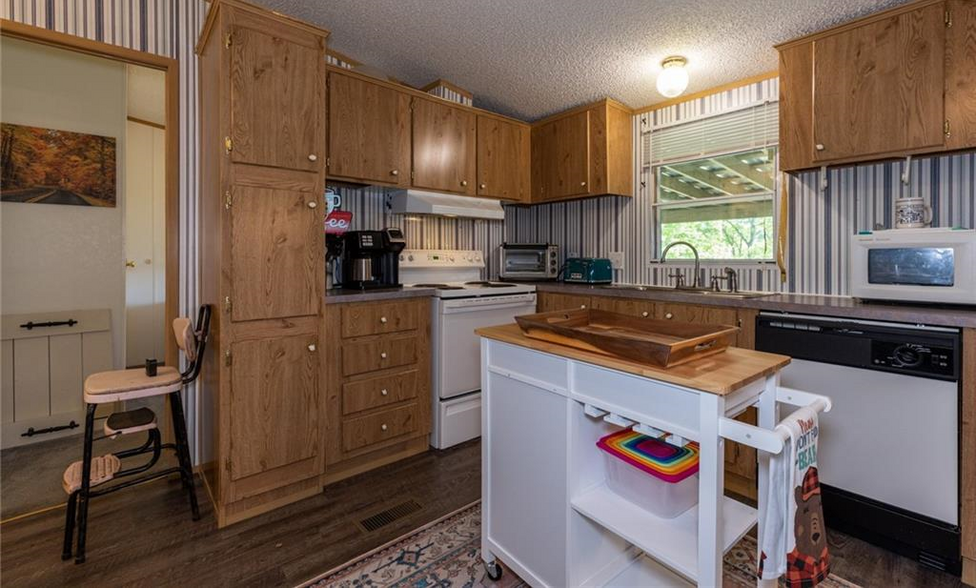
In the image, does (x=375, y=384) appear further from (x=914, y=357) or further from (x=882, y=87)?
A: (x=882, y=87)

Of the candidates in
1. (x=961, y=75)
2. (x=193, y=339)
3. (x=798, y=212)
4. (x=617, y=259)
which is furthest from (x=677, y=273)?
(x=193, y=339)

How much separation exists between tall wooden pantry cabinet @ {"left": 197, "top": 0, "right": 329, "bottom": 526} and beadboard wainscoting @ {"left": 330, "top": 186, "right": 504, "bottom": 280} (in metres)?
0.87

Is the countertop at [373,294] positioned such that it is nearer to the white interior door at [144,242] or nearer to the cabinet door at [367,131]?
the cabinet door at [367,131]

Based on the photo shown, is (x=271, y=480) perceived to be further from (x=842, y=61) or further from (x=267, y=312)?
(x=842, y=61)

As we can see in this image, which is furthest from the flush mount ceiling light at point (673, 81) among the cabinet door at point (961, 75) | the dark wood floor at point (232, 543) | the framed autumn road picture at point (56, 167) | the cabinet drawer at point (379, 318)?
the framed autumn road picture at point (56, 167)

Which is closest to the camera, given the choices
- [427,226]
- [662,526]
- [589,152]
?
[662,526]

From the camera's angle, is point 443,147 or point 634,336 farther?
point 443,147

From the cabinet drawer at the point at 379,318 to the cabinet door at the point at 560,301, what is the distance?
1005 millimetres

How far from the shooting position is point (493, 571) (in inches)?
67.6

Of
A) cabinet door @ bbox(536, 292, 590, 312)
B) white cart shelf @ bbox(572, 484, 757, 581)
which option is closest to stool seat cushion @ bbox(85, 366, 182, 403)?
white cart shelf @ bbox(572, 484, 757, 581)

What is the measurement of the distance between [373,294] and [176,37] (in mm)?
1694

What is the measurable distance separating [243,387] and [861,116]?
322 cm

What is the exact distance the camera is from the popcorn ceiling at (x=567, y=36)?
2.25 m

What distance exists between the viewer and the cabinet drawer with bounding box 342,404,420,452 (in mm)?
2541
